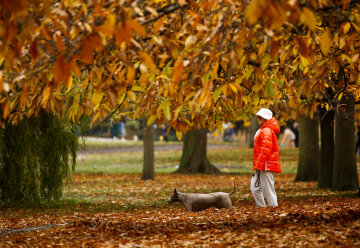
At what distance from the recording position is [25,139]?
11.4 m

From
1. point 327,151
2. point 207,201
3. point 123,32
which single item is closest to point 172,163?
point 327,151

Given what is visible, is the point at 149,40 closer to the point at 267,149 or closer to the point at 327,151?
the point at 267,149

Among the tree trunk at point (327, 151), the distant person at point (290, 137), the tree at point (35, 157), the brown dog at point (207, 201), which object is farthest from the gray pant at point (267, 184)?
the distant person at point (290, 137)

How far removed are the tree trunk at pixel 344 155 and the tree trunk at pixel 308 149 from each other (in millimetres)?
4171

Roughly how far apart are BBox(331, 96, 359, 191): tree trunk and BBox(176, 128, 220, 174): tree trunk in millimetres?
10196

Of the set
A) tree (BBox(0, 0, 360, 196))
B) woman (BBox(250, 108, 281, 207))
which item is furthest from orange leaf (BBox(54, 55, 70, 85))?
woman (BBox(250, 108, 281, 207))

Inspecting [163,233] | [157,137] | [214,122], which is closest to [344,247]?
[163,233]

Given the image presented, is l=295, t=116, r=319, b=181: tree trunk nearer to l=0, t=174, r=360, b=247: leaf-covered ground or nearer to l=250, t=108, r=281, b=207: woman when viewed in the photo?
l=0, t=174, r=360, b=247: leaf-covered ground

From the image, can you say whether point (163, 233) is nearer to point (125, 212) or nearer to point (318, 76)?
point (318, 76)

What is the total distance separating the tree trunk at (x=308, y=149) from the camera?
17.6 m

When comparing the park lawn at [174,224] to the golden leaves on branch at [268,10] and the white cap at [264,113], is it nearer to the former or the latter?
the white cap at [264,113]

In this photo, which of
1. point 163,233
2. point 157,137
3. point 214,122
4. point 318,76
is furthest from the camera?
point 157,137

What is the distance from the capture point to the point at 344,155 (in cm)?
1312

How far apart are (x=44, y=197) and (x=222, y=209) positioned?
4.49 m
